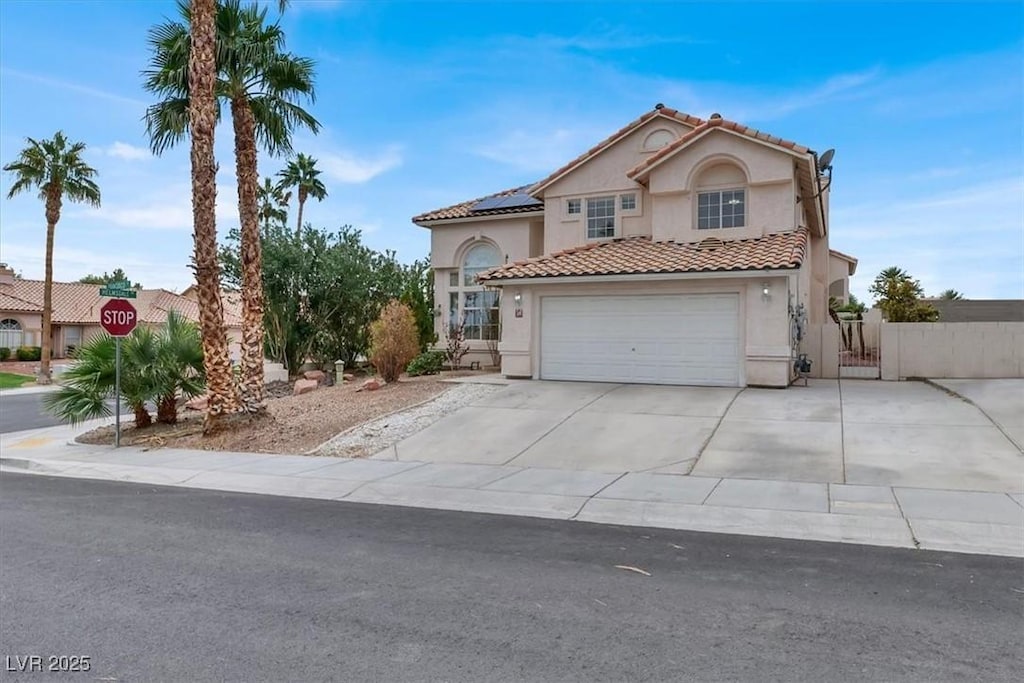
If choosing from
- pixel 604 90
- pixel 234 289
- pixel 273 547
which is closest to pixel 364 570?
pixel 273 547

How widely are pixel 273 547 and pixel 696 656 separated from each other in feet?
13.9

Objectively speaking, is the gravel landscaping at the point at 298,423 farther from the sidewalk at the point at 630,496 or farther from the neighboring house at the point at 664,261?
the neighboring house at the point at 664,261

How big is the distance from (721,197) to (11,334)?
4888 centimetres

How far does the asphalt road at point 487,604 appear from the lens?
425 cm

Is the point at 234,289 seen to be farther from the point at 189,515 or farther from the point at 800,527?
the point at 800,527

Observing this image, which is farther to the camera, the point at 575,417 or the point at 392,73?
the point at 392,73

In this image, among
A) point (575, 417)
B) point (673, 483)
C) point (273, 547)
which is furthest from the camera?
point (575, 417)

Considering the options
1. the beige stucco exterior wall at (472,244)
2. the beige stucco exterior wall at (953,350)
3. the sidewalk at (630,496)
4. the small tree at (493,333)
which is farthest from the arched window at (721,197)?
the sidewalk at (630,496)

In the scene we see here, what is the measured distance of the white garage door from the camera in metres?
16.6

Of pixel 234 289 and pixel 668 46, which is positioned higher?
→ pixel 668 46

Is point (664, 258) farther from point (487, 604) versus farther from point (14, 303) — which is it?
point (14, 303)

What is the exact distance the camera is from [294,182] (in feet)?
155

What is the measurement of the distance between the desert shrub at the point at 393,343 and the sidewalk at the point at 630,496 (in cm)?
723

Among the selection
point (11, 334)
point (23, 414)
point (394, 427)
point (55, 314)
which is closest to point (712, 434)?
point (394, 427)
